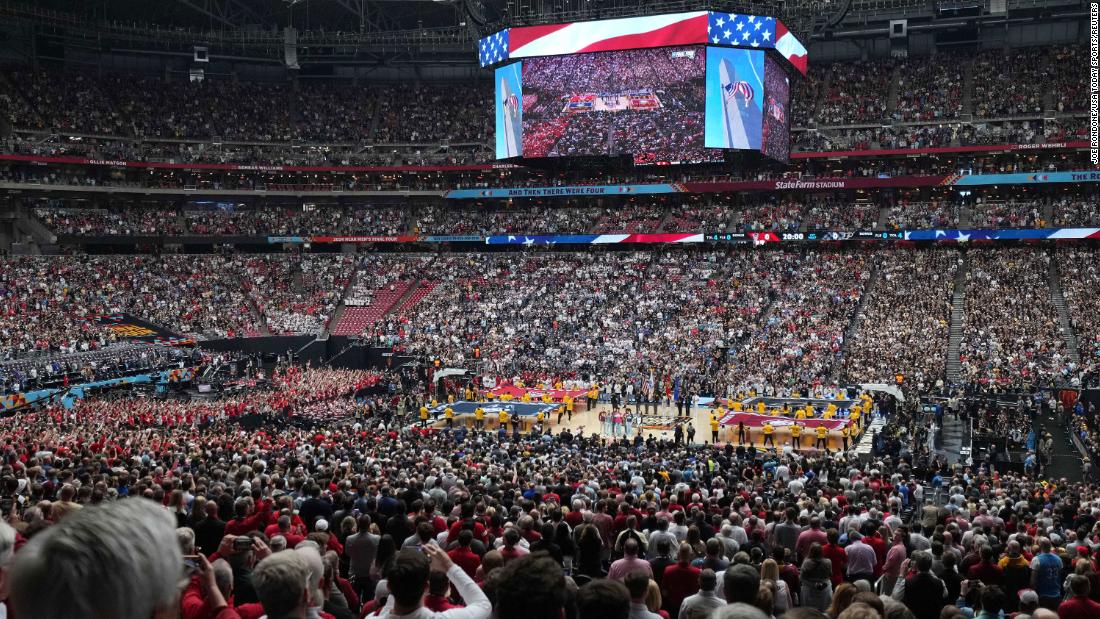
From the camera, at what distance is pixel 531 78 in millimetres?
49219

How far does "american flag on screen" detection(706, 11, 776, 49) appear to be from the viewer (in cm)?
4547

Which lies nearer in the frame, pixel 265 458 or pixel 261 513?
pixel 261 513

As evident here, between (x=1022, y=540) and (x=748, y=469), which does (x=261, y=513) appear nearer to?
(x=1022, y=540)

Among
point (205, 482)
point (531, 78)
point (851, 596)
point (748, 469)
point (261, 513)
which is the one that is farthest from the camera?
point (531, 78)

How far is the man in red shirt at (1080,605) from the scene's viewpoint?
24.8 ft

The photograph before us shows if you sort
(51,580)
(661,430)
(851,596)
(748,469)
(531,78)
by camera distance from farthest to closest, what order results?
(531,78)
(661,430)
(748,469)
(851,596)
(51,580)

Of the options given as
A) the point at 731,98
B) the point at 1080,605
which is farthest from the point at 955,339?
the point at 1080,605

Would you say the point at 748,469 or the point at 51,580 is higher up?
the point at 51,580

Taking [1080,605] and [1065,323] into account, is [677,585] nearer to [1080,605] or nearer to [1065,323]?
[1080,605]

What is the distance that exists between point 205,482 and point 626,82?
123ft

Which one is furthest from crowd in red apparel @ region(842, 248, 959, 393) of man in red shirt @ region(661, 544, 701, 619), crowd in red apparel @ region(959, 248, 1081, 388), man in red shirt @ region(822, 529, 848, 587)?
man in red shirt @ region(661, 544, 701, 619)

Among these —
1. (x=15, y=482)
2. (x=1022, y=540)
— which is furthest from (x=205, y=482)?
(x=1022, y=540)

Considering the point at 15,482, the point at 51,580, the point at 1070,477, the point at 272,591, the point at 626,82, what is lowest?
the point at 1070,477

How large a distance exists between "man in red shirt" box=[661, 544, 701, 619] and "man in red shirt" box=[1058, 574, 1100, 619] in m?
3.15
